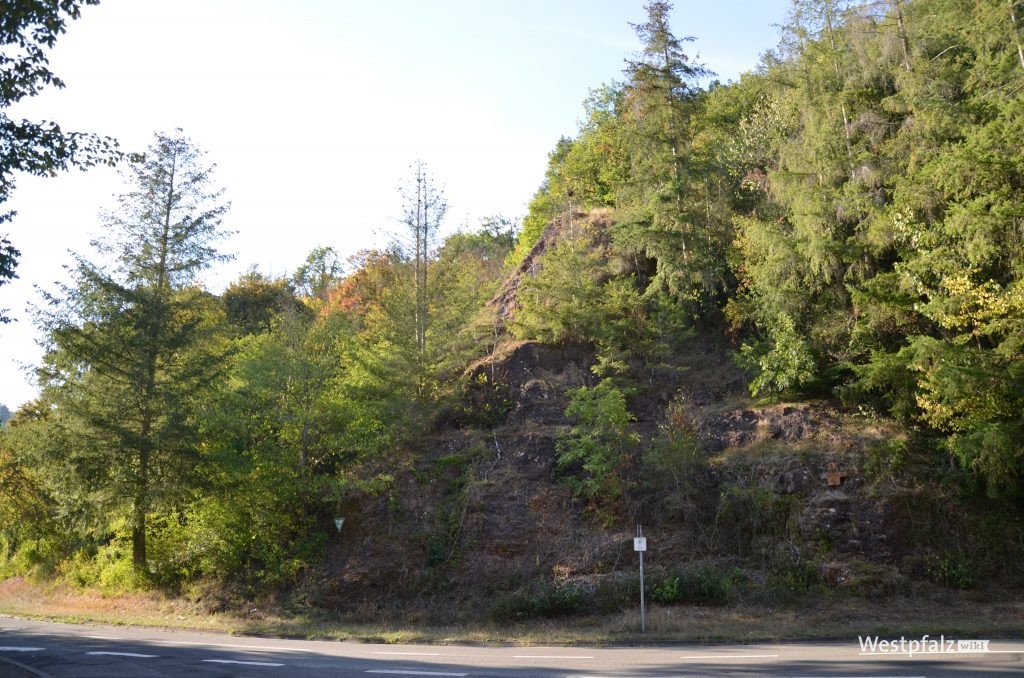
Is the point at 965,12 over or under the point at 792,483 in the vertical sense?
over

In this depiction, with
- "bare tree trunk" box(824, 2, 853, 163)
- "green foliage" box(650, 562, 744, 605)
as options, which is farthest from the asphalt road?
"bare tree trunk" box(824, 2, 853, 163)

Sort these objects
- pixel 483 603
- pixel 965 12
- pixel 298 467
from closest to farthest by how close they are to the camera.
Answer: pixel 483 603, pixel 965 12, pixel 298 467

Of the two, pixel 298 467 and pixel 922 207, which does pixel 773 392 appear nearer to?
pixel 922 207

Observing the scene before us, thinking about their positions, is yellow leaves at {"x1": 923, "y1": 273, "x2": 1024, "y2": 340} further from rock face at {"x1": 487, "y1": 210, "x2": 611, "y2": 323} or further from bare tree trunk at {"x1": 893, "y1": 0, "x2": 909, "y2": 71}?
rock face at {"x1": 487, "y1": 210, "x2": 611, "y2": 323}

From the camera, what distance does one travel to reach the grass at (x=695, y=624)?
46.8 feet

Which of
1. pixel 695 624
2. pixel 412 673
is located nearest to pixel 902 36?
pixel 695 624

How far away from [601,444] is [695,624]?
6545 mm

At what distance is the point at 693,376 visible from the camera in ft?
84.3

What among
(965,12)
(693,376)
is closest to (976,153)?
(965,12)

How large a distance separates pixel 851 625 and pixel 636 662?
236 inches

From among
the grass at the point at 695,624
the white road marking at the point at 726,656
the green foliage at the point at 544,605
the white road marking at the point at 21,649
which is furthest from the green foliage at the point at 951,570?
the white road marking at the point at 21,649

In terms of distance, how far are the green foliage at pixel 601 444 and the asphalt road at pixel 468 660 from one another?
6856 mm

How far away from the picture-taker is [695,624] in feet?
50.4

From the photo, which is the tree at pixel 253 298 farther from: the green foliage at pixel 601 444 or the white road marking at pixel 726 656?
the white road marking at pixel 726 656
